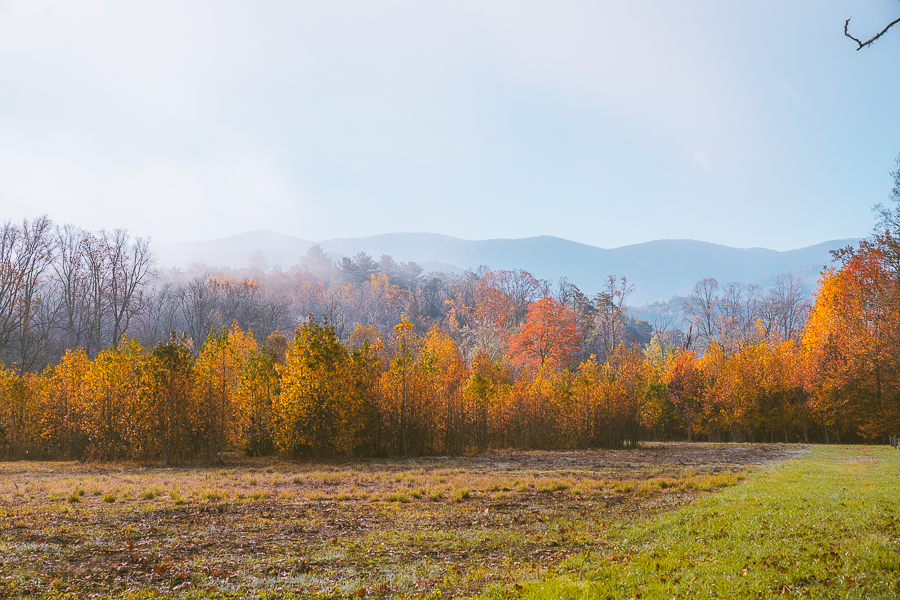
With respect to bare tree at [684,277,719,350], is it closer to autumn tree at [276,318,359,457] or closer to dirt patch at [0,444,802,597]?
autumn tree at [276,318,359,457]

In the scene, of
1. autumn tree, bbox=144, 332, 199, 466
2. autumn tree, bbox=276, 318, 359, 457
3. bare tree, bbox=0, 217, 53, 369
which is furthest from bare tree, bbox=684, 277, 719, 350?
bare tree, bbox=0, 217, 53, 369

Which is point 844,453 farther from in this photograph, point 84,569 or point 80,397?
point 80,397

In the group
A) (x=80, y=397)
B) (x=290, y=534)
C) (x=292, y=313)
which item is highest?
(x=292, y=313)

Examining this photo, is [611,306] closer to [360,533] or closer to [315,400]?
[315,400]

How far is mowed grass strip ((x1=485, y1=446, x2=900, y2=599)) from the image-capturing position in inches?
189

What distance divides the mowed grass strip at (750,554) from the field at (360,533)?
52mm

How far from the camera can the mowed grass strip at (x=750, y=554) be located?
15.8 ft

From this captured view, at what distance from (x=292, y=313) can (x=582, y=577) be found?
73651 millimetres

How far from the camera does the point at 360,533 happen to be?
7.79 meters

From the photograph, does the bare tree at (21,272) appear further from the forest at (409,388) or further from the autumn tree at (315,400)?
the autumn tree at (315,400)

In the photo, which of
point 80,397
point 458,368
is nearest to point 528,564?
point 458,368

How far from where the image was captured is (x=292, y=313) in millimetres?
74438

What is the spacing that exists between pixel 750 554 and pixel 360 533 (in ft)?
17.9

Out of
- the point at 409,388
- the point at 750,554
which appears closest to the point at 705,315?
the point at 409,388
